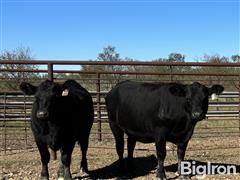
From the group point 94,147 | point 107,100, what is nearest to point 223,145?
point 94,147

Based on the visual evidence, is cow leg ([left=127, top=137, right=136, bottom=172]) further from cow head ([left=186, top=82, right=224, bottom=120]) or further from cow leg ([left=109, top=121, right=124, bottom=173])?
cow head ([left=186, top=82, right=224, bottom=120])

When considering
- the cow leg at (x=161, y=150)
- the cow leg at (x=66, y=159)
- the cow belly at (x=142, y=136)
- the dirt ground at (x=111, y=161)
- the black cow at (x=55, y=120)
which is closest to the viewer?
the black cow at (x=55, y=120)

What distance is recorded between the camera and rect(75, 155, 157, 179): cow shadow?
22.2 feet

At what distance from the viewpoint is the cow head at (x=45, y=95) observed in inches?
218

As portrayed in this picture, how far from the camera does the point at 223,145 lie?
9.70 m

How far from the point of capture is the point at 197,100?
5977 millimetres

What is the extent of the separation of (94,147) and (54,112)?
3431 millimetres

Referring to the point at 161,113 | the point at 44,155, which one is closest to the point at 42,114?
the point at 44,155

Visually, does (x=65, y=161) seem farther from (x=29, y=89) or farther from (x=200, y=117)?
(x=200, y=117)

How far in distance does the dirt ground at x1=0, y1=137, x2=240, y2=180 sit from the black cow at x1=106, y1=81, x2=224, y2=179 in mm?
452

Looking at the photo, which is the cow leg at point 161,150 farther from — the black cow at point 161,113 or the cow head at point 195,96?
the cow head at point 195,96

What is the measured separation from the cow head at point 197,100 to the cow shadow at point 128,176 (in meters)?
A: 1.57

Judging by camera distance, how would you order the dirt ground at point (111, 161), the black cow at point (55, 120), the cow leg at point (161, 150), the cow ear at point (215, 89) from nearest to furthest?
the black cow at point (55, 120)
the cow leg at point (161, 150)
the cow ear at point (215, 89)
the dirt ground at point (111, 161)

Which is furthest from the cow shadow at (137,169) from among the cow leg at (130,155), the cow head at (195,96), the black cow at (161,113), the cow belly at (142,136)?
the cow head at (195,96)
